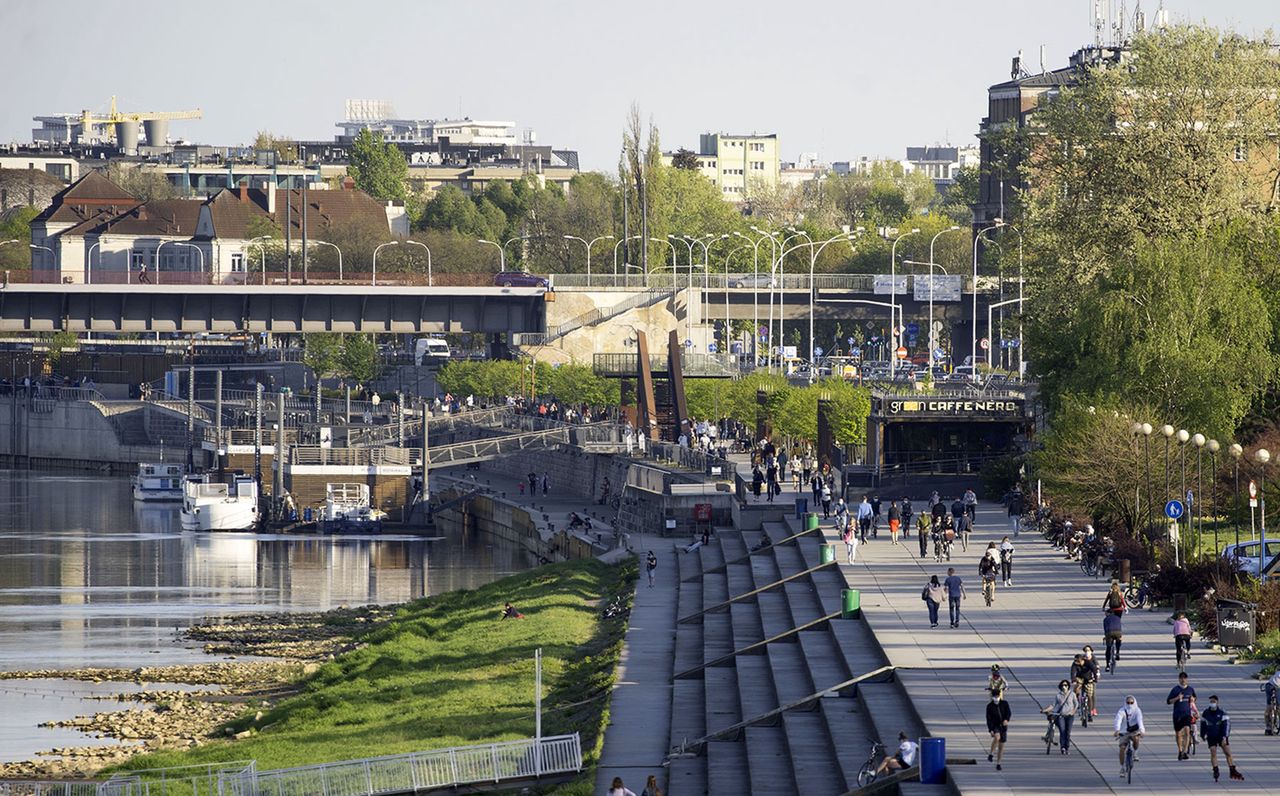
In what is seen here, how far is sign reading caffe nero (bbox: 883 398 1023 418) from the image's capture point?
72.2m

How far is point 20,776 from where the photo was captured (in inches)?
1769

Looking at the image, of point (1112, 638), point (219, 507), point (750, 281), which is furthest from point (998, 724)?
point (750, 281)

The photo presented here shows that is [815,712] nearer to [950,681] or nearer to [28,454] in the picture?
[950,681]

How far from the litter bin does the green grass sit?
1123 centimetres

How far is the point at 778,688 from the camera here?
40.0 metres

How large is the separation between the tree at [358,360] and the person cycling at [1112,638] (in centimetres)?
10871

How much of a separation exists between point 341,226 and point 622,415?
62.5 m

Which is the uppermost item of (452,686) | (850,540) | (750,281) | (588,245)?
(588,245)

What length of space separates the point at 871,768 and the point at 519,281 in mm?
97981

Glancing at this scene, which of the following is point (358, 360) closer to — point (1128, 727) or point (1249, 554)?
point (1249, 554)

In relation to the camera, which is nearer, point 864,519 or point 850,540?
point 850,540

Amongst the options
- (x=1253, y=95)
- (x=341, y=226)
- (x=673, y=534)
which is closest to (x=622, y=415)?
(x=673, y=534)

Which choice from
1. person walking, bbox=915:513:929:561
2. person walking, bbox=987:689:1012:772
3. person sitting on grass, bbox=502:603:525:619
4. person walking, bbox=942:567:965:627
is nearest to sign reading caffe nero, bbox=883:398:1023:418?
person walking, bbox=915:513:929:561

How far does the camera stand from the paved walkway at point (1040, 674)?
3031 centimetres
